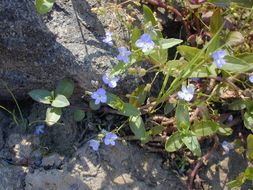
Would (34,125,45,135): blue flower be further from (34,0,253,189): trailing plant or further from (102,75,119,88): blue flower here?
(102,75,119,88): blue flower

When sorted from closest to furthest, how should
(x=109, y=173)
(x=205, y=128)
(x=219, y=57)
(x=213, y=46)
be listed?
(x=219, y=57) → (x=213, y=46) → (x=205, y=128) → (x=109, y=173)

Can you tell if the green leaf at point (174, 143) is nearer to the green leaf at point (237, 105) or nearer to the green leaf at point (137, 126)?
the green leaf at point (137, 126)

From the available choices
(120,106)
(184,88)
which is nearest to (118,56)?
(120,106)

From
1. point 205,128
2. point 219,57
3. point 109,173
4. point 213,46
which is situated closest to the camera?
point 219,57

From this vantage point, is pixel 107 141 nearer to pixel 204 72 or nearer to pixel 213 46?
pixel 204 72

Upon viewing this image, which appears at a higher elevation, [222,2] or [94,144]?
[222,2]

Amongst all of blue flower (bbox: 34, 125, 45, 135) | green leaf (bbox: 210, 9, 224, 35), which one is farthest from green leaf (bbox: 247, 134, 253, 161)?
blue flower (bbox: 34, 125, 45, 135)

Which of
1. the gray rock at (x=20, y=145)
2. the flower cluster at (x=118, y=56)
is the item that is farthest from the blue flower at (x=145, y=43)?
the gray rock at (x=20, y=145)
